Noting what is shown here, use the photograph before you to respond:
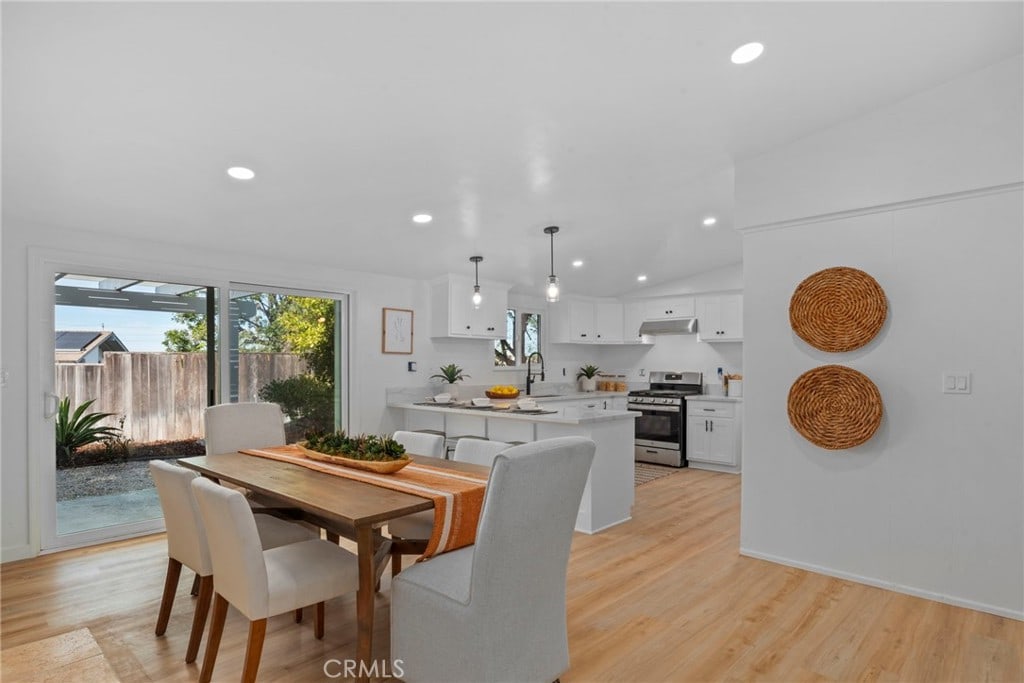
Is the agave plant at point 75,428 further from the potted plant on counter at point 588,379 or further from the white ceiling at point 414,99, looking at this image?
the potted plant on counter at point 588,379

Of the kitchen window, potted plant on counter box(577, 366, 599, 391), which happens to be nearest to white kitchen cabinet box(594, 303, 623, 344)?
potted plant on counter box(577, 366, 599, 391)

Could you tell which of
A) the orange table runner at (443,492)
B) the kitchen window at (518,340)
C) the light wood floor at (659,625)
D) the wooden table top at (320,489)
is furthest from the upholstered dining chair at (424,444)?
the kitchen window at (518,340)

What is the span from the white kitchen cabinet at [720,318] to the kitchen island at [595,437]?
2668 millimetres

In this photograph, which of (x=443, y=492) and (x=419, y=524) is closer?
(x=443, y=492)

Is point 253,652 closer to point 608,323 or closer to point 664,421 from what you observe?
point 664,421

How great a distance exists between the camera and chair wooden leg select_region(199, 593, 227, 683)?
2066mm

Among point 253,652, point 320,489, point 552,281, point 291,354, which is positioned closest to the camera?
point 253,652

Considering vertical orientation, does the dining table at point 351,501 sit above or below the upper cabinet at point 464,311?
below

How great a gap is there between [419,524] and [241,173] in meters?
2.07

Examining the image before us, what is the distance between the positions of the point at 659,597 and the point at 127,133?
3.34m

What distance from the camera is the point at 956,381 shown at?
2854 millimetres

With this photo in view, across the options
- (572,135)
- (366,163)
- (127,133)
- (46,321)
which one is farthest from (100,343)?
(572,135)

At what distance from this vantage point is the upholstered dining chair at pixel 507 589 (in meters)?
1.74
